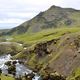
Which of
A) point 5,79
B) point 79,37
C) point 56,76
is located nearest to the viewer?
point 5,79

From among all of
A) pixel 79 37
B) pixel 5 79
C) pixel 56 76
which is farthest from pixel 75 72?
pixel 79 37

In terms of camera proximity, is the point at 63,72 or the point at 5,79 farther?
the point at 63,72

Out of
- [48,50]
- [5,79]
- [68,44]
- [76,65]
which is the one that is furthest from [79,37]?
[5,79]

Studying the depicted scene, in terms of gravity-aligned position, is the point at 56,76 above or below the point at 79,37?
below

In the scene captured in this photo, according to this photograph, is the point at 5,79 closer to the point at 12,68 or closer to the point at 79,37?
the point at 12,68

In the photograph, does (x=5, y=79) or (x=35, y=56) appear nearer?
(x=5, y=79)

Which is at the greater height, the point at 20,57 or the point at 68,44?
the point at 68,44

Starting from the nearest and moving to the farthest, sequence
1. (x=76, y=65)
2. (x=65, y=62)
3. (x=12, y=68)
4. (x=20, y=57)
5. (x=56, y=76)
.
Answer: (x=56, y=76) → (x=76, y=65) → (x=65, y=62) → (x=12, y=68) → (x=20, y=57)

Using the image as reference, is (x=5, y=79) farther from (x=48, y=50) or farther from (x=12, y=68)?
(x=48, y=50)

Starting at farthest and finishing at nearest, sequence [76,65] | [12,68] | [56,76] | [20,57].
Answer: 1. [20,57]
2. [12,68]
3. [76,65]
4. [56,76]

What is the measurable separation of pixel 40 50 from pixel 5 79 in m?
68.4

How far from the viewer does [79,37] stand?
492ft

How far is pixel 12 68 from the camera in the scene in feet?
458

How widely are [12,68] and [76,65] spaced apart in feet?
110
